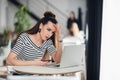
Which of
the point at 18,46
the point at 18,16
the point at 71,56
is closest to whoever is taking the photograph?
the point at 71,56

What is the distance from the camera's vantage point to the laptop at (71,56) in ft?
6.40

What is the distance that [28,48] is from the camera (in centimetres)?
212

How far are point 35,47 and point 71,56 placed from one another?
0.39 meters

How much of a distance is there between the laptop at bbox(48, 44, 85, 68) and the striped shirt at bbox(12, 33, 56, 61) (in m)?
0.20

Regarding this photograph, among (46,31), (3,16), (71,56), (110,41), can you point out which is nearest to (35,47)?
(46,31)

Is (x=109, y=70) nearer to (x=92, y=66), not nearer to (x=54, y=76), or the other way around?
(x=92, y=66)

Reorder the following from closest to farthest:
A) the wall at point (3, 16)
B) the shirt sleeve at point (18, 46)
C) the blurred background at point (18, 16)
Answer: the shirt sleeve at point (18, 46) → the blurred background at point (18, 16) → the wall at point (3, 16)

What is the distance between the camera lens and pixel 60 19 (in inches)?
92.4

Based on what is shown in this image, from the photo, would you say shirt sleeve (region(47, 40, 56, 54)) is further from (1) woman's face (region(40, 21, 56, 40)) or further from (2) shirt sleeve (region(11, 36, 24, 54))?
(2) shirt sleeve (region(11, 36, 24, 54))

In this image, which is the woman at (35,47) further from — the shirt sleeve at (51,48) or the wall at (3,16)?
the wall at (3,16)

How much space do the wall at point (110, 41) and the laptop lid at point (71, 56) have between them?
29 cm

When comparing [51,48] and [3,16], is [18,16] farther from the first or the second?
[51,48]

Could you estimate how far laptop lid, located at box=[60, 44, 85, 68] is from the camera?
1948 millimetres

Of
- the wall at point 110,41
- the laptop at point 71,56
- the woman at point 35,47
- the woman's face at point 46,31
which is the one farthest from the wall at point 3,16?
the wall at point 110,41
